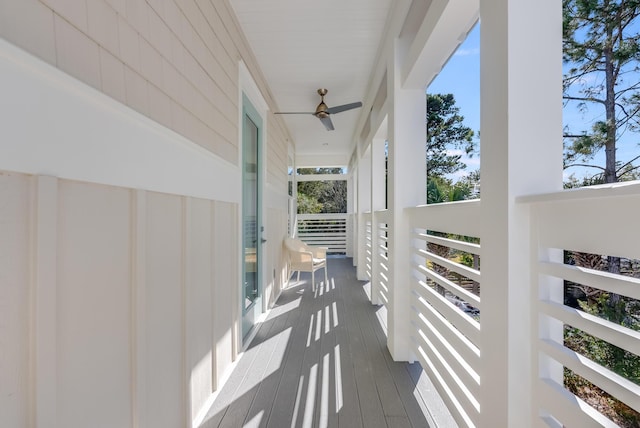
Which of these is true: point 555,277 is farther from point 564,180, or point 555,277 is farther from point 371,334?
point 371,334

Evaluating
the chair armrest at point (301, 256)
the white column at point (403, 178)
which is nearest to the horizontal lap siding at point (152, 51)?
the white column at point (403, 178)

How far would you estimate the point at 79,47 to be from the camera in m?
0.89

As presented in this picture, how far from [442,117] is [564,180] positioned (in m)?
5.47

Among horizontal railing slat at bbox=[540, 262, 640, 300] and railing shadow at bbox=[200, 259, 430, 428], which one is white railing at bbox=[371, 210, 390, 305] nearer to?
railing shadow at bbox=[200, 259, 430, 428]

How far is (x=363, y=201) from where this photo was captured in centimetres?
529

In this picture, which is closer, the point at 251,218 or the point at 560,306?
the point at 560,306

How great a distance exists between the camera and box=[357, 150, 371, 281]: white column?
520 cm

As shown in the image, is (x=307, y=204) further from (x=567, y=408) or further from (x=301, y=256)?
(x=567, y=408)

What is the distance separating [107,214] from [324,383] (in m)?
1.66

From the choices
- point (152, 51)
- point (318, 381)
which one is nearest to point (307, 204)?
point (318, 381)

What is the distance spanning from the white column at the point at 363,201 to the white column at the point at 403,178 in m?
2.76

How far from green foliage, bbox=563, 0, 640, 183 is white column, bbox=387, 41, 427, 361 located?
127cm

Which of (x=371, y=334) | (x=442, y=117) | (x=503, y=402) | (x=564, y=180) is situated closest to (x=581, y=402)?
(x=503, y=402)

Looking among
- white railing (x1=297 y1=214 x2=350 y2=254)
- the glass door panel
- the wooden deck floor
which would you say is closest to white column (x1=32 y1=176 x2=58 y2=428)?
the wooden deck floor
